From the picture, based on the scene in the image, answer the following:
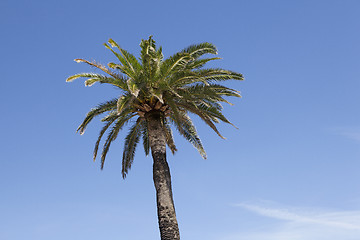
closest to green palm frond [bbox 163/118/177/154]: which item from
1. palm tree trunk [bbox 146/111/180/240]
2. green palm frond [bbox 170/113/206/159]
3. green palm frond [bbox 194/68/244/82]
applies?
green palm frond [bbox 170/113/206/159]

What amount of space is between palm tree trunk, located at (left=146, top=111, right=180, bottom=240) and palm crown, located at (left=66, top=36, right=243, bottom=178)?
0.76m

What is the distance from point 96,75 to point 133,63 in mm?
1955

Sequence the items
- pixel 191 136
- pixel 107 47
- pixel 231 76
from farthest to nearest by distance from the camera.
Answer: pixel 191 136, pixel 231 76, pixel 107 47

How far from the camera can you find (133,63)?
21594 millimetres

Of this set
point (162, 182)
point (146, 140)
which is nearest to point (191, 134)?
point (146, 140)

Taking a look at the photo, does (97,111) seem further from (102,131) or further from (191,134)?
(191,134)

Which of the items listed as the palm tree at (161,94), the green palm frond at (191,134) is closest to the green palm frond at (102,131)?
the palm tree at (161,94)

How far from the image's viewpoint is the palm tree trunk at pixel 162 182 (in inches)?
802

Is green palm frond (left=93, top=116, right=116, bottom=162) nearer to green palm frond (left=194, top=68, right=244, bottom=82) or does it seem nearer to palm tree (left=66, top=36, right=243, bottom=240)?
palm tree (left=66, top=36, right=243, bottom=240)

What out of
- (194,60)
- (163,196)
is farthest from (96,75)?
(163,196)

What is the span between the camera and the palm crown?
69.3 ft

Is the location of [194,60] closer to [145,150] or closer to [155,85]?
[155,85]

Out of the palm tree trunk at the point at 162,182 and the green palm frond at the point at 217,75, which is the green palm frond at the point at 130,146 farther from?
the green palm frond at the point at 217,75

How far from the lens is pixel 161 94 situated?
20.4 m
